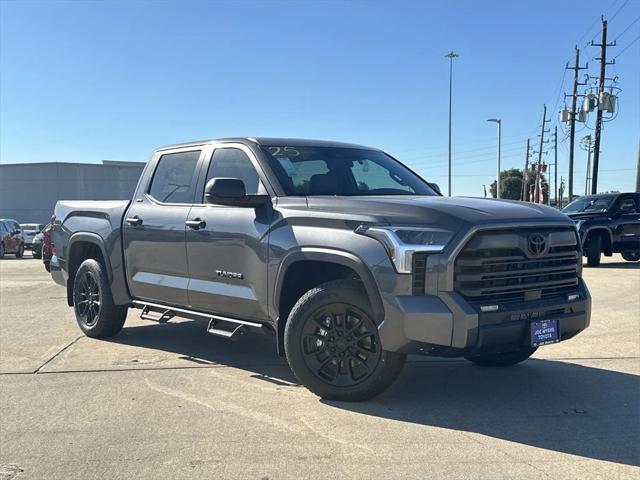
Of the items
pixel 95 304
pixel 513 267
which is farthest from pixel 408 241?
pixel 95 304

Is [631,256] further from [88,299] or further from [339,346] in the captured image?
[339,346]

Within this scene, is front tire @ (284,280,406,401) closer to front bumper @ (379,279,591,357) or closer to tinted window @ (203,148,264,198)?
front bumper @ (379,279,591,357)

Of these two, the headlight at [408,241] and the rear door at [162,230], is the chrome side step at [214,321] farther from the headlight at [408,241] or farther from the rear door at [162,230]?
the headlight at [408,241]

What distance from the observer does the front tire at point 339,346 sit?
459 cm

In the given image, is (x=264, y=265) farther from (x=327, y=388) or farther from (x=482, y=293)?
(x=482, y=293)

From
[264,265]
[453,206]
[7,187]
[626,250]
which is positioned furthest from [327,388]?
[7,187]

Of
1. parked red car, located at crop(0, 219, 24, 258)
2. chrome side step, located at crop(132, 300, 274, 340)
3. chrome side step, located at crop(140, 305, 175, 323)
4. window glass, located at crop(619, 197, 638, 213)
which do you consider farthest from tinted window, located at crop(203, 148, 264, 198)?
parked red car, located at crop(0, 219, 24, 258)

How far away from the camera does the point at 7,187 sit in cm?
5322

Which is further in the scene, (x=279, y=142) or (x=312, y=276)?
(x=279, y=142)

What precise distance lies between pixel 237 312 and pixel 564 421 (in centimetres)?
272

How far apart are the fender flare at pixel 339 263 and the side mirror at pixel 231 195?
1.90 ft

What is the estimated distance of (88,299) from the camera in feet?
24.0

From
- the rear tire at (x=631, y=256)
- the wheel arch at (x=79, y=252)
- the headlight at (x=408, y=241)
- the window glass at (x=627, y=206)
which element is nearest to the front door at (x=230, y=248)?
the headlight at (x=408, y=241)

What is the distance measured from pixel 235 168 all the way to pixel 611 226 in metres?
13.0
